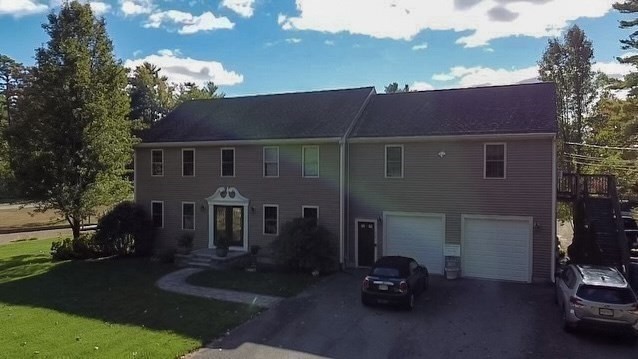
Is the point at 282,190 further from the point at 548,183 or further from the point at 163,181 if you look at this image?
the point at 548,183

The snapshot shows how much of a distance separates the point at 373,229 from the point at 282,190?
15.3ft

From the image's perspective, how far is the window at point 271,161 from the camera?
2222cm

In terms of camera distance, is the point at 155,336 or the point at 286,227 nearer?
the point at 155,336

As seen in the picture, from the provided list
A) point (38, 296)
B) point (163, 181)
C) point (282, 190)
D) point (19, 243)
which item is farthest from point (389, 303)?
point (19, 243)

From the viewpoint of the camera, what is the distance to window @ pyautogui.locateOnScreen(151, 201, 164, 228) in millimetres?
25000

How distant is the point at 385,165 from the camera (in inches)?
800

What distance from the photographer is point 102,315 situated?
1399cm

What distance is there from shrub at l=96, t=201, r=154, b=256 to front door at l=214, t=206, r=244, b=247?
4.03 meters

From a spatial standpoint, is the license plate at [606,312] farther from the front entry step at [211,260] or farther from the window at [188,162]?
the window at [188,162]

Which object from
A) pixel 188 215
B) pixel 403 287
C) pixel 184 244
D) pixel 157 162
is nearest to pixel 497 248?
pixel 403 287

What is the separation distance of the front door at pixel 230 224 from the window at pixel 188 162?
2450 millimetres

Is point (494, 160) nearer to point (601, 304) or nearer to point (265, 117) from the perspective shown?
point (601, 304)

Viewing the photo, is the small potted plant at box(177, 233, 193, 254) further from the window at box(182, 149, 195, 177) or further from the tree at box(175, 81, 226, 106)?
the tree at box(175, 81, 226, 106)

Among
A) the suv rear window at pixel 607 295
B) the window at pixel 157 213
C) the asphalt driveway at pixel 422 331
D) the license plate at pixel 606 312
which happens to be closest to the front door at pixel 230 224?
the window at pixel 157 213
